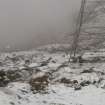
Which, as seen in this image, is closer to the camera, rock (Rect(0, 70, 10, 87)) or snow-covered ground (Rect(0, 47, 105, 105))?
snow-covered ground (Rect(0, 47, 105, 105))

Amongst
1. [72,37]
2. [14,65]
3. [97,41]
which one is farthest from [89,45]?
[14,65]

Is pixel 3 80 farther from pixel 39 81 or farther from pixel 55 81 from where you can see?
pixel 55 81

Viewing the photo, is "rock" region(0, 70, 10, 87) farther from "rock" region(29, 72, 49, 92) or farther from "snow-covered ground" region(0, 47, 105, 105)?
"rock" region(29, 72, 49, 92)

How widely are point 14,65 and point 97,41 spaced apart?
8875mm

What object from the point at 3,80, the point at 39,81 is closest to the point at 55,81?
the point at 39,81

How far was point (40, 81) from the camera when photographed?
14.9 meters

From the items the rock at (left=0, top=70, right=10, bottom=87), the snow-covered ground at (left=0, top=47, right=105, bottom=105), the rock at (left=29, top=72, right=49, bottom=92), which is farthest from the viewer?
the rock at (left=0, top=70, right=10, bottom=87)

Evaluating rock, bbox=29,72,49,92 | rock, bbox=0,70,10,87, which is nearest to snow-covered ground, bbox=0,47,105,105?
rock, bbox=29,72,49,92

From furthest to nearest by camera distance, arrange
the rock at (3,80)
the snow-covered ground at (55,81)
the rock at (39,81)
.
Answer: the rock at (3,80)
the rock at (39,81)
the snow-covered ground at (55,81)

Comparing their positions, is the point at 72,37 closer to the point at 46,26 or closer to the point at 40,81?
the point at 46,26

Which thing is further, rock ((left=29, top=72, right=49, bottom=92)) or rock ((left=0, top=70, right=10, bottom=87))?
rock ((left=0, top=70, right=10, bottom=87))

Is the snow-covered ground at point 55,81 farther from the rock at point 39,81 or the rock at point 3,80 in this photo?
the rock at point 3,80

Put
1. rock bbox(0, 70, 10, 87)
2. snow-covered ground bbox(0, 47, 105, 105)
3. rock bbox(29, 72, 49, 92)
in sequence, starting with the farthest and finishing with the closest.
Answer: rock bbox(0, 70, 10, 87)
rock bbox(29, 72, 49, 92)
snow-covered ground bbox(0, 47, 105, 105)

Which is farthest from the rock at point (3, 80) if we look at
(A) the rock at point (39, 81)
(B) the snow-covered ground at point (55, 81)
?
(A) the rock at point (39, 81)
